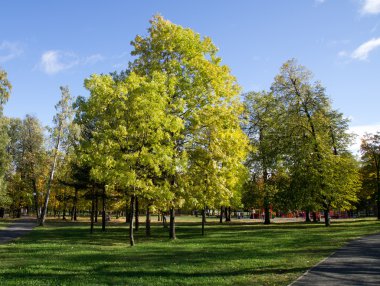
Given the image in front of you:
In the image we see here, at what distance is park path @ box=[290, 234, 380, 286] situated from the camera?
10531 millimetres

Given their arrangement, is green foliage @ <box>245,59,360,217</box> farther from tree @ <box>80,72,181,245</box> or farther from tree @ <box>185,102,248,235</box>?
tree @ <box>80,72,181,245</box>

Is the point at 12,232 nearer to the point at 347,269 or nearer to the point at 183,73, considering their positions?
the point at 183,73

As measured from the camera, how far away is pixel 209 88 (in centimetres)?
2481

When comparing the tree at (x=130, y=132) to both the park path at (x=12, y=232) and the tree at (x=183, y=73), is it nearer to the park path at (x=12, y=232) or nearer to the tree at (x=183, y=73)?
the tree at (x=183, y=73)

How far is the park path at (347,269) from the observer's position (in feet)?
34.6

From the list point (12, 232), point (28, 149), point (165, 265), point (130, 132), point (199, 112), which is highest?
point (28, 149)

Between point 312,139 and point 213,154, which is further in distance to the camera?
point 312,139

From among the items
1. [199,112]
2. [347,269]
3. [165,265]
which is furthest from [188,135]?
[347,269]

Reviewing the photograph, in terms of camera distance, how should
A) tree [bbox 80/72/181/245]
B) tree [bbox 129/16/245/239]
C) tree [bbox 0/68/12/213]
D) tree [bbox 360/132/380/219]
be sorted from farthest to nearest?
tree [bbox 360/132/380/219]
tree [bbox 0/68/12/213]
tree [bbox 129/16/245/239]
tree [bbox 80/72/181/245]

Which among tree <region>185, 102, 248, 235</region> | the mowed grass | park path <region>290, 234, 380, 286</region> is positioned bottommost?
the mowed grass

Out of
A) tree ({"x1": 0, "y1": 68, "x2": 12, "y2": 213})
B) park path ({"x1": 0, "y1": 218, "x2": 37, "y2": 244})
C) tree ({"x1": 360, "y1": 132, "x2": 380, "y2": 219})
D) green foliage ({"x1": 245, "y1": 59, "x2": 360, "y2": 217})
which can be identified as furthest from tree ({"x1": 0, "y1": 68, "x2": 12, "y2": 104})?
tree ({"x1": 360, "y1": 132, "x2": 380, "y2": 219})

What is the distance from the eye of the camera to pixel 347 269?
12.4 metres

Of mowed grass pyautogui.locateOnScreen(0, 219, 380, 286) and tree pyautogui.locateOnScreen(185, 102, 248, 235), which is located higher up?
tree pyautogui.locateOnScreen(185, 102, 248, 235)

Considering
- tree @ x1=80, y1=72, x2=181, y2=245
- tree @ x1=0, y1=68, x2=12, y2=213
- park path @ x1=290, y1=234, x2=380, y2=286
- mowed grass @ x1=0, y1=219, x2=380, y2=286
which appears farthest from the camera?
tree @ x1=0, y1=68, x2=12, y2=213
